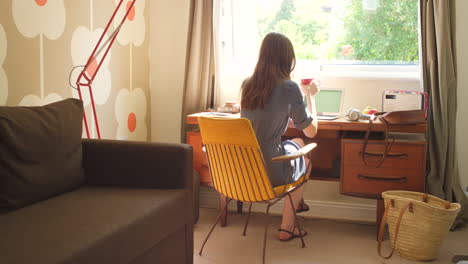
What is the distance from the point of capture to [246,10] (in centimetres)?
355

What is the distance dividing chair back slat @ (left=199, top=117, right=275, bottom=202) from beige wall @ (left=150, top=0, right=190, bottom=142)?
125 cm

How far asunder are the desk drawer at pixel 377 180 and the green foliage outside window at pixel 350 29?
940 millimetres

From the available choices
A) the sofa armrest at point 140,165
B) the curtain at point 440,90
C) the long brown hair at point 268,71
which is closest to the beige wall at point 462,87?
the curtain at point 440,90

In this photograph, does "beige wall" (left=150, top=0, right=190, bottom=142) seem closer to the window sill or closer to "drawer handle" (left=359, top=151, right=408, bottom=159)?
the window sill

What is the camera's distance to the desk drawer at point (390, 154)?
2.79m

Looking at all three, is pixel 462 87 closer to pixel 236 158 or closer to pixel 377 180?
pixel 377 180

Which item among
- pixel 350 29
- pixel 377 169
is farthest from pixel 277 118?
pixel 350 29

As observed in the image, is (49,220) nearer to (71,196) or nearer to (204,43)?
(71,196)

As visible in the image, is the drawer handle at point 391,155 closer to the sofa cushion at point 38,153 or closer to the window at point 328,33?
the window at point 328,33

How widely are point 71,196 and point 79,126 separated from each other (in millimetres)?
346

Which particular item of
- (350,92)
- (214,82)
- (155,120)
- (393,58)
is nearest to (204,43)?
(214,82)

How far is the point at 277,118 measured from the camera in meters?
2.52

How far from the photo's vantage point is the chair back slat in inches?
90.5

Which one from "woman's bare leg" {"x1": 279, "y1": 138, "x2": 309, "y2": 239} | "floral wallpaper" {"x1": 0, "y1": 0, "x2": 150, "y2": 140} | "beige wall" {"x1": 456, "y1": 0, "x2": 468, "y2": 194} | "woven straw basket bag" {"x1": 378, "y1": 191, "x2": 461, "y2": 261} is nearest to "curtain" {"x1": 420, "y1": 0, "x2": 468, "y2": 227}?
"beige wall" {"x1": 456, "y1": 0, "x2": 468, "y2": 194}
